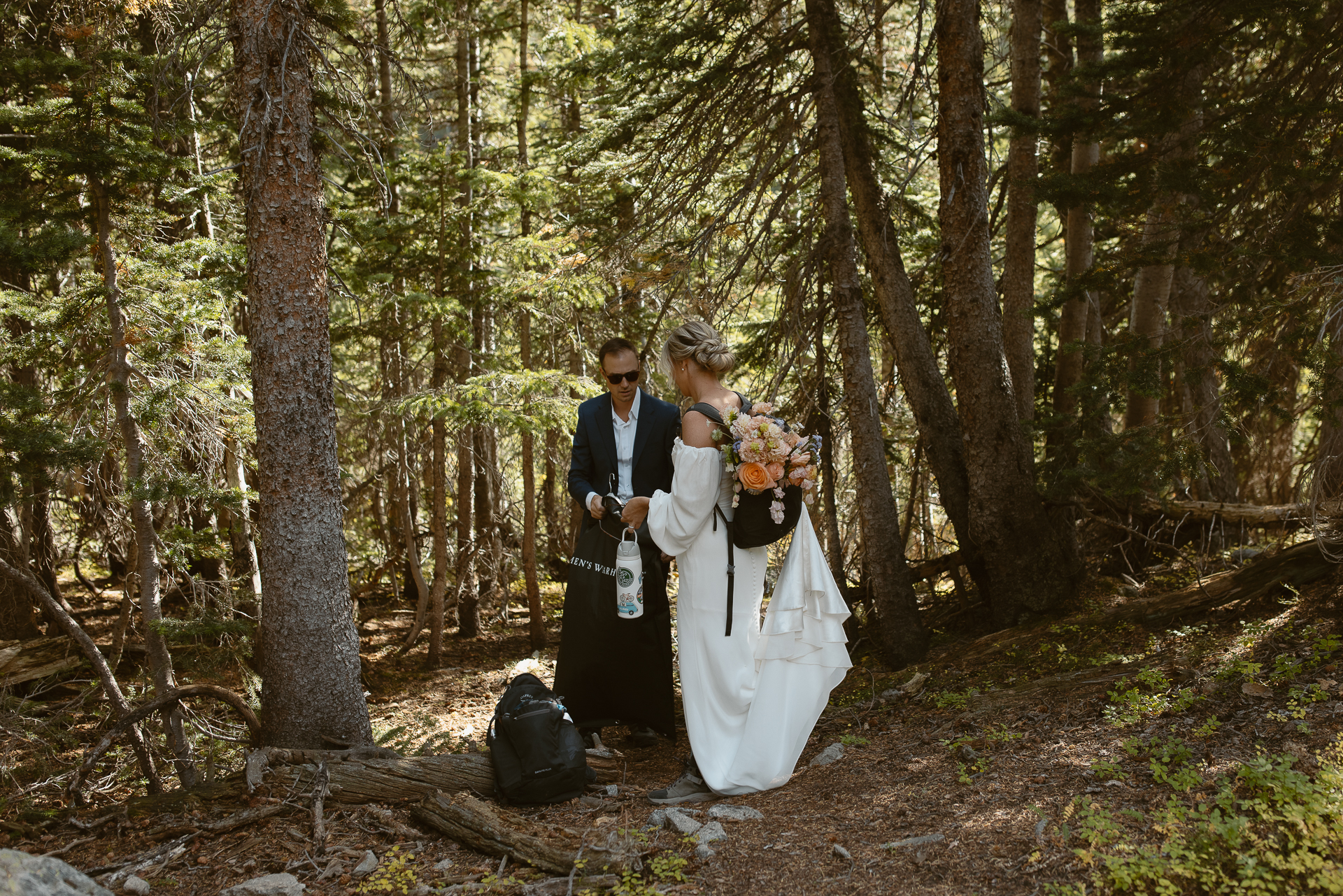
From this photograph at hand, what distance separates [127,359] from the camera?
21.6ft

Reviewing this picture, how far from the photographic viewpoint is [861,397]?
676 centimetres

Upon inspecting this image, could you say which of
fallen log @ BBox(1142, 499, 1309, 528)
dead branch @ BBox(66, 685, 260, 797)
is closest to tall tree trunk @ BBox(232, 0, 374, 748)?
dead branch @ BBox(66, 685, 260, 797)

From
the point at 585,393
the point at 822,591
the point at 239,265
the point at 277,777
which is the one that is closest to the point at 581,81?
the point at 585,393

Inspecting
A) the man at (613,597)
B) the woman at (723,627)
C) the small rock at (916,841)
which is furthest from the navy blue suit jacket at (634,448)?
the small rock at (916,841)

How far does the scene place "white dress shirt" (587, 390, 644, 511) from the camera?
5.52 m

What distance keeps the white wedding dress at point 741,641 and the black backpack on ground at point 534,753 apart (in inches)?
27.6

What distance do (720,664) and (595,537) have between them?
1297 millimetres

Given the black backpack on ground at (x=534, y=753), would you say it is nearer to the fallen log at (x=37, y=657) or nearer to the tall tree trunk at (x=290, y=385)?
the tall tree trunk at (x=290, y=385)

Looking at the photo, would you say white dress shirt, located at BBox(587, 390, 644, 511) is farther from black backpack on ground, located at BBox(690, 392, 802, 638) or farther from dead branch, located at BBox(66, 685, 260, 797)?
dead branch, located at BBox(66, 685, 260, 797)

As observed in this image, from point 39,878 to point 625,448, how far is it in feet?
11.9

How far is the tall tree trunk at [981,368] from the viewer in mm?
6207

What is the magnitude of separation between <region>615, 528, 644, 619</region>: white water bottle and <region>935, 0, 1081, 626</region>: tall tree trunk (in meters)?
3.02

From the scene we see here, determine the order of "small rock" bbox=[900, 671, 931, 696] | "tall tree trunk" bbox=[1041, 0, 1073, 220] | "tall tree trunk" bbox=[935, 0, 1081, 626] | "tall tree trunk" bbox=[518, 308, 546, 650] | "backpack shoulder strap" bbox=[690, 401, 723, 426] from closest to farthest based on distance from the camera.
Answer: "backpack shoulder strap" bbox=[690, 401, 723, 426]
"small rock" bbox=[900, 671, 931, 696]
"tall tree trunk" bbox=[935, 0, 1081, 626]
"tall tree trunk" bbox=[1041, 0, 1073, 220]
"tall tree trunk" bbox=[518, 308, 546, 650]

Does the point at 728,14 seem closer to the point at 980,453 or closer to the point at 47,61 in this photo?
the point at 980,453
